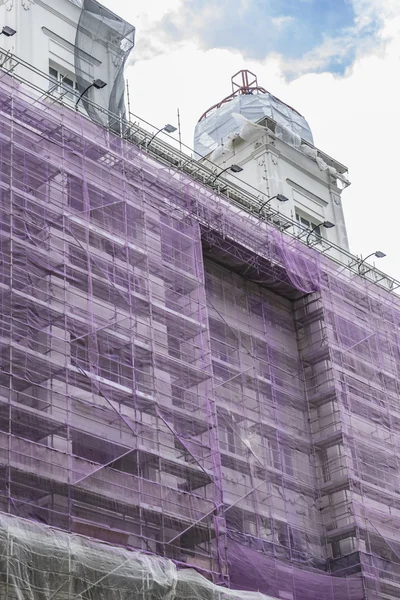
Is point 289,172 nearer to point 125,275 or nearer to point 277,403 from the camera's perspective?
point 277,403

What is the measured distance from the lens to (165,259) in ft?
112

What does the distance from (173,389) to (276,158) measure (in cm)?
1466

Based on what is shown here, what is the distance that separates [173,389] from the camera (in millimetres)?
31750

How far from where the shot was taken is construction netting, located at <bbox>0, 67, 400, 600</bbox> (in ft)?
90.0

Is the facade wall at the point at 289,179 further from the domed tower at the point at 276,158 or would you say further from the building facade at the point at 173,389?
the building facade at the point at 173,389

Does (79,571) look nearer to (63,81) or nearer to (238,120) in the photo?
(63,81)

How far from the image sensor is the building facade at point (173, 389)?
26797mm

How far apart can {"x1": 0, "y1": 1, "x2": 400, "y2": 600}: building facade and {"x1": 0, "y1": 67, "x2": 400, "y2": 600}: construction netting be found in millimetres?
56

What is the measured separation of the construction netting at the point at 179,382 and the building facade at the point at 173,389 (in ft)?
0.18

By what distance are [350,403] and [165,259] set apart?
7880mm

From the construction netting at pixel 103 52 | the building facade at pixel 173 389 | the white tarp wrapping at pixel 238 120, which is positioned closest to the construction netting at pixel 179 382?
the building facade at pixel 173 389

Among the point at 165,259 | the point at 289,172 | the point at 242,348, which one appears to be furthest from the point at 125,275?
the point at 289,172

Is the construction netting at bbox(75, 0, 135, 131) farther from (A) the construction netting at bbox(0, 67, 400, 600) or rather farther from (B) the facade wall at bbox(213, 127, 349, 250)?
(B) the facade wall at bbox(213, 127, 349, 250)

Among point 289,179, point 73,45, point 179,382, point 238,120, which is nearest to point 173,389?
point 179,382
